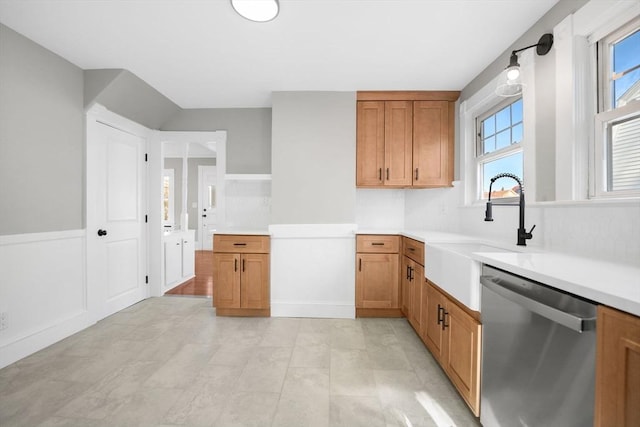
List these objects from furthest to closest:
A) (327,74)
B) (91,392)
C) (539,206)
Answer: (327,74) < (539,206) < (91,392)

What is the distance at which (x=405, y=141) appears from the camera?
300 cm

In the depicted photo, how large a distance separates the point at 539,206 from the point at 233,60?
2.71 meters

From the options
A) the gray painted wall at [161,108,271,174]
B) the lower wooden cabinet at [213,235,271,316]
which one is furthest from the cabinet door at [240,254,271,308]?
the gray painted wall at [161,108,271,174]

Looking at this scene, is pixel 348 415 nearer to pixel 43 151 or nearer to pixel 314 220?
pixel 314 220

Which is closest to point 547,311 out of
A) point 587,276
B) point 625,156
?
point 587,276

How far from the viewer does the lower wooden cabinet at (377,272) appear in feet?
9.33

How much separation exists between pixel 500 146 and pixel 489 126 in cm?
30

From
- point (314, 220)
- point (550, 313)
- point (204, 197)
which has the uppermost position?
point (204, 197)

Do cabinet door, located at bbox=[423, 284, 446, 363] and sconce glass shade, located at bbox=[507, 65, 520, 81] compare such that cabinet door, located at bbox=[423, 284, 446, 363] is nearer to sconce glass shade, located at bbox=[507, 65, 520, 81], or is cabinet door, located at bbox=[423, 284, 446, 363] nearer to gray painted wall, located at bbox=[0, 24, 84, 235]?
sconce glass shade, located at bbox=[507, 65, 520, 81]

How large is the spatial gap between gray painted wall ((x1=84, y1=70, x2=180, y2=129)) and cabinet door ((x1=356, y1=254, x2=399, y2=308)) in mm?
2994

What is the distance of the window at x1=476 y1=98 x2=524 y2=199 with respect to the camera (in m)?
2.21

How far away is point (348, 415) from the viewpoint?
1.52m

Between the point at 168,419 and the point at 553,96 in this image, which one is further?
the point at 553,96

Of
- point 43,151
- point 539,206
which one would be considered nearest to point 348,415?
point 539,206
